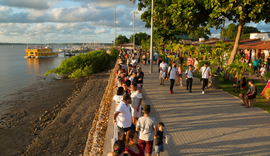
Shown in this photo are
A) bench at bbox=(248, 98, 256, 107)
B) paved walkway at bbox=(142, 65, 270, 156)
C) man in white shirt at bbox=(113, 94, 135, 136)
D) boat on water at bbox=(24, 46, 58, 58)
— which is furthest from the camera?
boat on water at bbox=(24, 46, 58, 58)

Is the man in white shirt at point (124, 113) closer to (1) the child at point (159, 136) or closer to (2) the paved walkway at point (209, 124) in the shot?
(1) the child at point (159, 136)

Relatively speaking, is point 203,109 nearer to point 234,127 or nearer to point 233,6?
point 234,127

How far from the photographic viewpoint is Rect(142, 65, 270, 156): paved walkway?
17.6ft

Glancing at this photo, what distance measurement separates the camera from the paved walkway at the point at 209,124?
5379 mm

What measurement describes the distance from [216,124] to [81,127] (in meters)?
6.76

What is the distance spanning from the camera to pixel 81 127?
10234mm

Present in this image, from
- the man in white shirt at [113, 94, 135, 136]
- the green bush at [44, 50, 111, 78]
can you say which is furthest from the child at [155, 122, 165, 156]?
the green bush at [44, 50, 111, 78]

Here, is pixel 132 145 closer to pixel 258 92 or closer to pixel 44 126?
pixel 44 126

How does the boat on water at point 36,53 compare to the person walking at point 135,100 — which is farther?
the boat on water at point 36,53

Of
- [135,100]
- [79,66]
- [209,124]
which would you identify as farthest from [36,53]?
[209,124]

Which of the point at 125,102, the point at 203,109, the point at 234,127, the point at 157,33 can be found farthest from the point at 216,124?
the point at 157,33

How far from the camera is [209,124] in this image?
7035mm

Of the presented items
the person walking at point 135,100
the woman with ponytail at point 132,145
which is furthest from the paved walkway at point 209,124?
the woman with ponytail at point 132,145

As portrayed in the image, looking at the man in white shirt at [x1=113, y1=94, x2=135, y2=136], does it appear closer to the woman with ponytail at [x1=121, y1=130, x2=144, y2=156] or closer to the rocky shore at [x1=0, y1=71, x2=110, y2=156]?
the woman with ponytail at [x1=121, y1=130, x2=144, y2=156]
